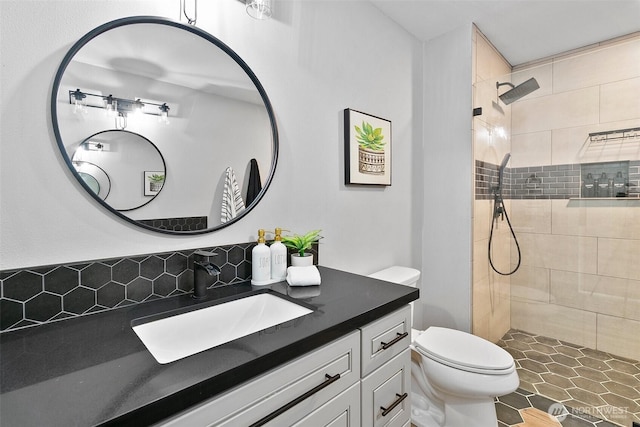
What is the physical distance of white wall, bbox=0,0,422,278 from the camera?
0.87 m

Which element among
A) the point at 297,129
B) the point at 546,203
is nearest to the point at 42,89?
the point at 297,129

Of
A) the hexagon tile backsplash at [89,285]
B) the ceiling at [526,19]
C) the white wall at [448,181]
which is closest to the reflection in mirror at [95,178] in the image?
the hexagon tile backsplash at [89,285]

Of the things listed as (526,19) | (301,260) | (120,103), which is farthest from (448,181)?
(120,103)

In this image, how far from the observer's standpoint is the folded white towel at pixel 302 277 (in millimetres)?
1252

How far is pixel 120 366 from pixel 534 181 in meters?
2.67

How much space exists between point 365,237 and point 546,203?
1421mm

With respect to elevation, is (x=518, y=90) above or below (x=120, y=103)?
above

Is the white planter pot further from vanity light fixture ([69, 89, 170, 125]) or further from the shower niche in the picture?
the shower niche

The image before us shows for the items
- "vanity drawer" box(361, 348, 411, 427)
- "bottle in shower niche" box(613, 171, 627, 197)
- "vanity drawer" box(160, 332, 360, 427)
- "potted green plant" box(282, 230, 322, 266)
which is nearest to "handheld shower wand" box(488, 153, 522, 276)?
"bottle in shower niche" box(613, 171, 627, 197)

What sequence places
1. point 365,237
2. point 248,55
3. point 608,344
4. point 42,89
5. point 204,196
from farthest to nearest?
point 608,344
point 365,237
point 248,55
point 204,196
point 42,89

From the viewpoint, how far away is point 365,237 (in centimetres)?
197

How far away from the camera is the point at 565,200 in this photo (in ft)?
7.17

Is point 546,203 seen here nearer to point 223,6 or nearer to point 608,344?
point 608,344

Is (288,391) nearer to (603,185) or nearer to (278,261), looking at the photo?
(278,261)
